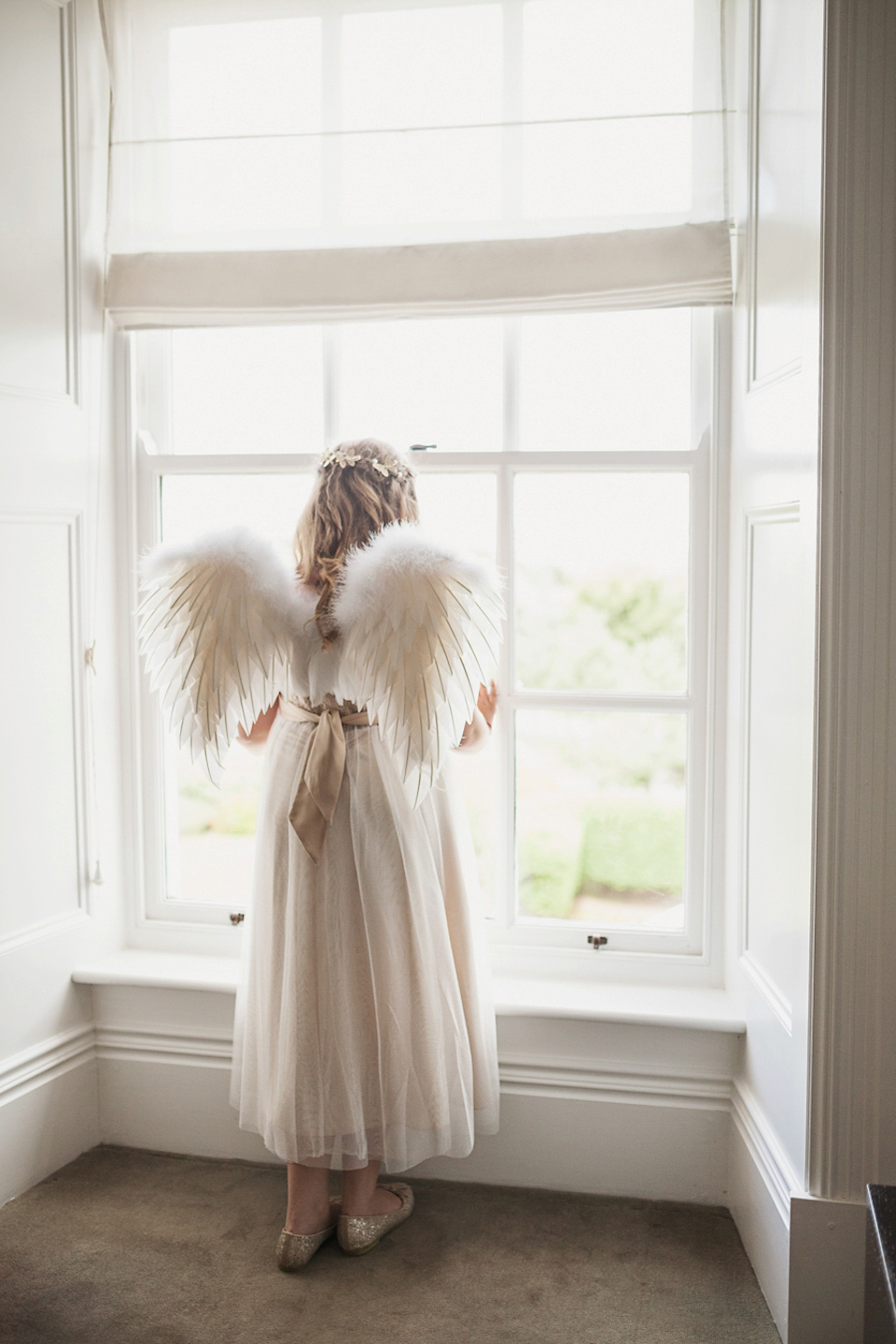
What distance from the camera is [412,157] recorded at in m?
2.31

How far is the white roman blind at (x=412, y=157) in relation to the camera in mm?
2197

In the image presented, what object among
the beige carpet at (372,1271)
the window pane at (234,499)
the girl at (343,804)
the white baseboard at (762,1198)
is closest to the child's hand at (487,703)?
the girl at (343,804)

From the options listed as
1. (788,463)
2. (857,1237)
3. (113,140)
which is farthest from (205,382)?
(857,1237)

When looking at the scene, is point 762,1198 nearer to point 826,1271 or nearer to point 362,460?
point 826,1271

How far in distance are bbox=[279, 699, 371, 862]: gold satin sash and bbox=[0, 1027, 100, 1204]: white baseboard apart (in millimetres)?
844

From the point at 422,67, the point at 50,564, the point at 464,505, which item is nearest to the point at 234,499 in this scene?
the point at 50,564

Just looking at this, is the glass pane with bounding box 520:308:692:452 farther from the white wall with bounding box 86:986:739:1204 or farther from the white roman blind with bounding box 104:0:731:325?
the white wall with bounding box 86:986:739:1204

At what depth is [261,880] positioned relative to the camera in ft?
6.76

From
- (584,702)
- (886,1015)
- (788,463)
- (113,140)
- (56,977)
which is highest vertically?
(113,140)

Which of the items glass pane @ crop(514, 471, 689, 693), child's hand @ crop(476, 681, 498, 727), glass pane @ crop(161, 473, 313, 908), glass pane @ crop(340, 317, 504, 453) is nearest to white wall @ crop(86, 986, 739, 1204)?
glass pane @ crop(161, 473, 313, 908)

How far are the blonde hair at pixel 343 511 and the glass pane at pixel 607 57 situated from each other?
0.87 metres

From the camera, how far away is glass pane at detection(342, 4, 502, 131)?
2270 millimetres

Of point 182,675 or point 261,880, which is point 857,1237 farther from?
point 182,675

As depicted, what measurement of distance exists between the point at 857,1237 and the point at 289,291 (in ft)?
6.67
